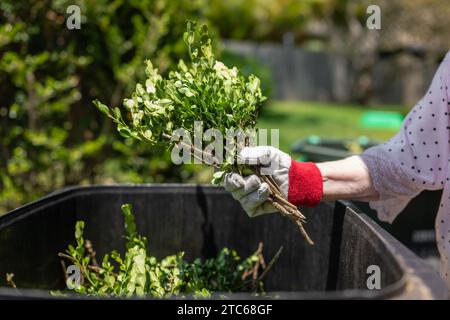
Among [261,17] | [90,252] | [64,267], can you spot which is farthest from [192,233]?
[261,17]

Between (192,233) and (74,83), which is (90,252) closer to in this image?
(192,233)

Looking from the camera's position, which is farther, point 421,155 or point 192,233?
point 192,233

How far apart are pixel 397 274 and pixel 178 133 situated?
29.9 inches

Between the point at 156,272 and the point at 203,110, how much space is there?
523mm

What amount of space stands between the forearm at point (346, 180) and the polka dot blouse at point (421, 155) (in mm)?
26

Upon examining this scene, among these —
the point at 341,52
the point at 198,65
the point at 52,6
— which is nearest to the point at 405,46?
the point at 341,52

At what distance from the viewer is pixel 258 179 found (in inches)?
65.1

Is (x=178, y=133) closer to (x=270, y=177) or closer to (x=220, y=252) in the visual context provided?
(x=270, y=177)

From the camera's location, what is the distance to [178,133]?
1686 millimetres

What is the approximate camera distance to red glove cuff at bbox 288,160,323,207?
1746 millimetres

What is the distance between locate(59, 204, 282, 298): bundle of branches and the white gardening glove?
0.96 ft

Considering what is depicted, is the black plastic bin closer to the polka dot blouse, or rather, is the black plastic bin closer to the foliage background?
the polka dot blouse
